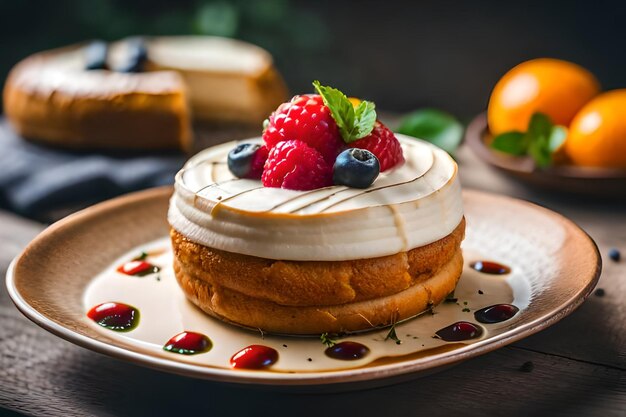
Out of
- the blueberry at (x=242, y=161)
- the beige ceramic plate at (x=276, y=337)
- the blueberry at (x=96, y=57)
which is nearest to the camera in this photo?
the beige ceramic plate at (x=276, y=337)

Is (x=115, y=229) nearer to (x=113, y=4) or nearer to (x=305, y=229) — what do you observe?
(x=305, y=229)

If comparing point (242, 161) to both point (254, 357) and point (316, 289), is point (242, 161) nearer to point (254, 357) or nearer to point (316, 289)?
point (316, 289)

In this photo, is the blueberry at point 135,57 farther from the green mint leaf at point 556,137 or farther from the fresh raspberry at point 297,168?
the fresh raspberry at point 297,168

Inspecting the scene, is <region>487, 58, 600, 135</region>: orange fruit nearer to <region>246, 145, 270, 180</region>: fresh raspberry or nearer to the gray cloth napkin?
the gray cloth napkin

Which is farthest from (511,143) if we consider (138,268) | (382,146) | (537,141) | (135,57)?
(135,57)

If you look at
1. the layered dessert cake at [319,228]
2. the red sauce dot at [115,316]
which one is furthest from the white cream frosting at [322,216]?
the red sauce dot at [115,316]

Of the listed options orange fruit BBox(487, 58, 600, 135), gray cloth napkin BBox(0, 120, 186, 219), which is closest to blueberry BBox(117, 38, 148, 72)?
gray cloth napkin BBox(0, 120, 186, 219)
